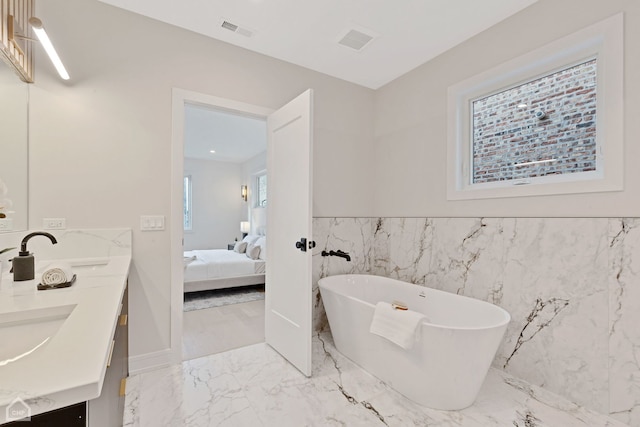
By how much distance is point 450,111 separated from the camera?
2625mm

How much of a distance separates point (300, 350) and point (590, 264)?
197 centimetres

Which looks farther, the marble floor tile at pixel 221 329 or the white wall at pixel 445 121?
the marble floor tile at pixel 221 329

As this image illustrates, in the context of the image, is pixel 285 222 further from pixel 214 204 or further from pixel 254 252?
pixel 214 204

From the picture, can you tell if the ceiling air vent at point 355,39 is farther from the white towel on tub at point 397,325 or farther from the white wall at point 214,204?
the white wall at point 214,204

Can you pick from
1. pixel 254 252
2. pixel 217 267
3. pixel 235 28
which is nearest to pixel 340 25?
pixel 235 28

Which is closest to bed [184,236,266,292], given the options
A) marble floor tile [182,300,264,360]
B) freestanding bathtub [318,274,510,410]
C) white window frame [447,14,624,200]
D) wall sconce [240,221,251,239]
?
marble floor tile [182,300,264,360]

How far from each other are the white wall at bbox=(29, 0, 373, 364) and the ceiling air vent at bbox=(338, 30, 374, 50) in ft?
2.67

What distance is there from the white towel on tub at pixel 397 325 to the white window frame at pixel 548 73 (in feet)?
3.93

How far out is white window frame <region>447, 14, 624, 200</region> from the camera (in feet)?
5.73

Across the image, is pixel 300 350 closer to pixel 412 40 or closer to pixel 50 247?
pixel 50 247

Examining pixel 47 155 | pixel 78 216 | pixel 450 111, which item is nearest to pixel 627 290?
pixel 450 111

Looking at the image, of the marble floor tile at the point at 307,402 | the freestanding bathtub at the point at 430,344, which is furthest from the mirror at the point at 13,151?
the freestanding bathtub at the point at 430,344

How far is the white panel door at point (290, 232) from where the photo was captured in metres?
2.18

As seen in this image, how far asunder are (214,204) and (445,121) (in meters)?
5.92
